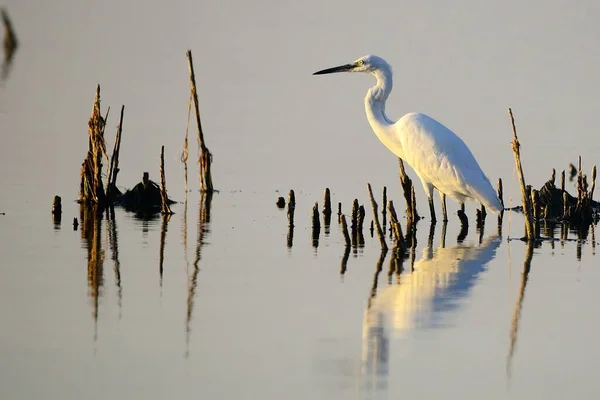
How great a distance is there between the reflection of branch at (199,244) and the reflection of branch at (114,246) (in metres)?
0.47

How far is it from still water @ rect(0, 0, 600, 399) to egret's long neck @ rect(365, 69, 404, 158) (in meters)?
0.86

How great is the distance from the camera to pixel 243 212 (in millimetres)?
14742

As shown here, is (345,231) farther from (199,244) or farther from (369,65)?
(369,65)

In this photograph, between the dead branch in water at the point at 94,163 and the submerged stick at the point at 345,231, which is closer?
the submerged stick at the point at 345,231

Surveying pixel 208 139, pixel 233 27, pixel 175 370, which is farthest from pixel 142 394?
pixel 233 27

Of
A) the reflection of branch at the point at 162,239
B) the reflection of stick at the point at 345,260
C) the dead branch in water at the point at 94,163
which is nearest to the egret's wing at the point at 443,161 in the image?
the reflection of stick at the point at 345,260

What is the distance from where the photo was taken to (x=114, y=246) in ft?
38.3

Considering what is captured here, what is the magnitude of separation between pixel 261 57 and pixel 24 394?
3474cm

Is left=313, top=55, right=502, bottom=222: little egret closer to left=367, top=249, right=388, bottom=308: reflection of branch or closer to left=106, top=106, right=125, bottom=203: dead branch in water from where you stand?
left=367, top=249, right=388, bottom=308: reflection of branch

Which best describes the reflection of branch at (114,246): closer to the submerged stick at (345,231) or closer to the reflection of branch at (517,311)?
the submerged stick at (345,231)

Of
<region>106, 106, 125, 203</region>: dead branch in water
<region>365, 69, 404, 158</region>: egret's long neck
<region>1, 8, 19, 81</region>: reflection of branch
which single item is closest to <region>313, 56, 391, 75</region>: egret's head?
<region>365, 69, 404, 158</region>: egret's long neck

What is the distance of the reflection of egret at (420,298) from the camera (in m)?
7.98

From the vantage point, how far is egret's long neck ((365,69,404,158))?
1502 centimetres

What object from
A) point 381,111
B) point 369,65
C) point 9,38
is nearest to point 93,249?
point 381,111
